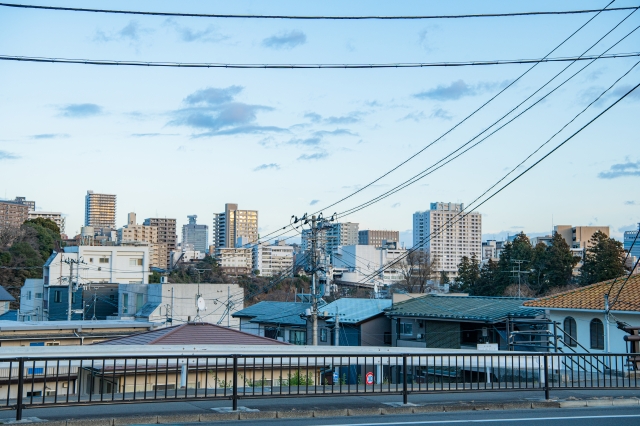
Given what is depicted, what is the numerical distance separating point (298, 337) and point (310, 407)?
106 feet

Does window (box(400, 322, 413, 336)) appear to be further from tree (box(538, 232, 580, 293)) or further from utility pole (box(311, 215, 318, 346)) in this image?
tree (box(538, 232, 580, 293))

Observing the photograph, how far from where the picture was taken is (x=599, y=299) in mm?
25359

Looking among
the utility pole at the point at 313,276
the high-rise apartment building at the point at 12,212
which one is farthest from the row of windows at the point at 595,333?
the high-rise apartment building at the point at 12,212

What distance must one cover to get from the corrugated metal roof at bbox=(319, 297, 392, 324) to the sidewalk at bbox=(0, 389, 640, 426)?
89.5 ft

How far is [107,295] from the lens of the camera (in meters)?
58.8

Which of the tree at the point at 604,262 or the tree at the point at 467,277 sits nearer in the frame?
the tree at the point at 604,262

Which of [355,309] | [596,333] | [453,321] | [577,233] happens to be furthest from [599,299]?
[577,233]

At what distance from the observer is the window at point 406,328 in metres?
38.7

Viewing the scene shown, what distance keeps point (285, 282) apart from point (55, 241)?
98.3ft

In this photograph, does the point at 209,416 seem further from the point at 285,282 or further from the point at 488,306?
the point at 285,282

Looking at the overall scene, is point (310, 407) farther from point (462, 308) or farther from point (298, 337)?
point (298, 337)

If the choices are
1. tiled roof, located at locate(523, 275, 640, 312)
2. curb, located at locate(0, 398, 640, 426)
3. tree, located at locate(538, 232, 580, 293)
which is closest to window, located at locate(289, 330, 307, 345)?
tiled roof, located at locate(523, 275, 640, 312)

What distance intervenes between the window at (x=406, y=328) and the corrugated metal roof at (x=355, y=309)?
1.76m

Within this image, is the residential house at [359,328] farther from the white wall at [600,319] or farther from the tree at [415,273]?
the tree at [415,273]
